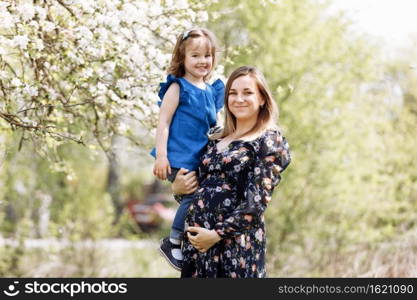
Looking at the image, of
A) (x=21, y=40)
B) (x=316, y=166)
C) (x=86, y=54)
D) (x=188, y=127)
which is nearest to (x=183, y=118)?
(x=188, y=127)

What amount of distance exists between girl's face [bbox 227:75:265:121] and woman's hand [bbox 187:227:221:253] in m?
0.61

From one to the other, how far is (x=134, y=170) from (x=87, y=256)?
15.1 metres

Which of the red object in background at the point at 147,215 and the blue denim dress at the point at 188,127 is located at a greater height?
the red object in background at the point at 147,215

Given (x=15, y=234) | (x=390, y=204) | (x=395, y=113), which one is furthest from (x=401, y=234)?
(x=15, y=234)

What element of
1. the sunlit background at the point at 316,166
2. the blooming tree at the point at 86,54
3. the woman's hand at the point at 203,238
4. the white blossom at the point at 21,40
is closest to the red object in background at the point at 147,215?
the sunlit background at the point at 316,166

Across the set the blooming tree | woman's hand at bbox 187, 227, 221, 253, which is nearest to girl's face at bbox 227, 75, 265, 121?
woman's hand at bbox 187, 227, 221, 253

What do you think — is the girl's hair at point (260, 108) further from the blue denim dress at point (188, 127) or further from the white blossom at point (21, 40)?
the white blossom at point (21, 40)

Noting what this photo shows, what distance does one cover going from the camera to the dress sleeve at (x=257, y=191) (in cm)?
341

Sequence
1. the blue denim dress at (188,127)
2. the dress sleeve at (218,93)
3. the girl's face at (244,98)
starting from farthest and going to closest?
the dress sleeve at (218,93)
the blue denim dress at (188,127)
the girl's face at (244,98)

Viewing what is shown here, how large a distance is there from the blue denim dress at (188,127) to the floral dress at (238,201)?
0.38 feet

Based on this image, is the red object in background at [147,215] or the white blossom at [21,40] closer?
the white blossom at [21,40]

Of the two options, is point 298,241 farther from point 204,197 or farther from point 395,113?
point 204,197

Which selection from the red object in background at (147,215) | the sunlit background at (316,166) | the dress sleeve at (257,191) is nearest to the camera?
the dress sleeve at (257,191)

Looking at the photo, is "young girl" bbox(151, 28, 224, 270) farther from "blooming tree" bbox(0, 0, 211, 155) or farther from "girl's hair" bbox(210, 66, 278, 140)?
"blooming tree" bbox(0, 0, 211, 155)
